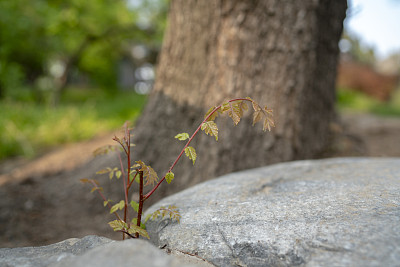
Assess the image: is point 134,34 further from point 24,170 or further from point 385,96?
point 385,96

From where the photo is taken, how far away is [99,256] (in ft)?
2.65

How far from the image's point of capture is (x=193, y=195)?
1.55 meters

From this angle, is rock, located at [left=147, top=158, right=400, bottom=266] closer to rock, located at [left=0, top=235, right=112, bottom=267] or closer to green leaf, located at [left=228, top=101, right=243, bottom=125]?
rock, located at [left=0, top=235, right=112, bottom=267]

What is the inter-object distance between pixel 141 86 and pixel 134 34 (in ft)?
40.2

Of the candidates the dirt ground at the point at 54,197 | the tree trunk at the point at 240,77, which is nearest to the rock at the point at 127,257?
the dirt ground at the point at 54,197

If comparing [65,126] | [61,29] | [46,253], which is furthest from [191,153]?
[61,29]

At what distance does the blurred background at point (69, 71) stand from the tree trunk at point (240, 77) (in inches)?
35.9

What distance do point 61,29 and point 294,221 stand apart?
7.75 m

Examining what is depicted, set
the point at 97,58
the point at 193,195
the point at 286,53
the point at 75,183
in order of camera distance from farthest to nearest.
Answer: the point at 97,58 → the point at 75,183 → the point at 286,53 → the point at 193,195

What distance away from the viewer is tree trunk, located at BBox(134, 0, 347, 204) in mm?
2096

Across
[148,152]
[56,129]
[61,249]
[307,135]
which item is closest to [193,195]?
[61,249]

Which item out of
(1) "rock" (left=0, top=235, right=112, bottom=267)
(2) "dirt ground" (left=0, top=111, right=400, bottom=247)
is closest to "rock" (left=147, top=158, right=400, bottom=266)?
(1) "rock" (left=0, top=235, right=112, bottom=267)

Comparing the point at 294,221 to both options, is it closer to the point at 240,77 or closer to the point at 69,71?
the point at 240,77

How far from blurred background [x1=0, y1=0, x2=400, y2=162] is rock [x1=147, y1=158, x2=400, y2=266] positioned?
2006 mm
